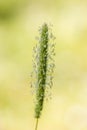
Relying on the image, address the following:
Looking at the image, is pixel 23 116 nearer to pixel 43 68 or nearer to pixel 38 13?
pixel 38 13

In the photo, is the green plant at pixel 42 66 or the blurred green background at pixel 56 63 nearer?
the green plant at pixel 42 66

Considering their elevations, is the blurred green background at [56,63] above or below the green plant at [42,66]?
below

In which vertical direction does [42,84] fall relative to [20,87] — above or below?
above

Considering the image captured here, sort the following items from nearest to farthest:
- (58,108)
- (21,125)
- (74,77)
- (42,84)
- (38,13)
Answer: (42,84) < (21,125) < (58,108) < (74,77) < (38,13)

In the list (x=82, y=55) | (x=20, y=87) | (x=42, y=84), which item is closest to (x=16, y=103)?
(x=20, y=87)

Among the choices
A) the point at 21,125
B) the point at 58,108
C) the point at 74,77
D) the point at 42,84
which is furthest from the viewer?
the point at 74,77
